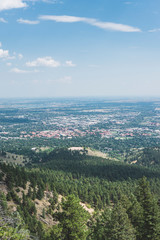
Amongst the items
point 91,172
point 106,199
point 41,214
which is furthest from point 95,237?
point 91,172

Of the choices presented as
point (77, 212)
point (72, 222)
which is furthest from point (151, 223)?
point (72, 222)

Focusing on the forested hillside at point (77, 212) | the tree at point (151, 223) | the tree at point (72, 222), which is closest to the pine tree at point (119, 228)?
the forested hillside at point (77, 212)

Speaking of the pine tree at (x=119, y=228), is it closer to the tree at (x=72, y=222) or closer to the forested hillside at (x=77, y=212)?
the forested hillside at (x=77, y=212)

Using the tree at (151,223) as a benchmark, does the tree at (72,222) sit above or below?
above

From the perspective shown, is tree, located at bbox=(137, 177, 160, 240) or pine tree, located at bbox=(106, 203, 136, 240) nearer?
pine tree, located at bbox=(106, 203, 136, 240)

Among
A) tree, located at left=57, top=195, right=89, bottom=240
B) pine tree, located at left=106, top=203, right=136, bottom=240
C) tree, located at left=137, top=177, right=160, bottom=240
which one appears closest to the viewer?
tree, located at left=57, top=195, right=89, bottom=240

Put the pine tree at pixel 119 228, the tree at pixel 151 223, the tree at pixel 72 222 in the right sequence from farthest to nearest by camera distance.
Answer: the tree at pixel 151 223 → the pine tree at pixel 119 228 → the tree at pixel 72 222

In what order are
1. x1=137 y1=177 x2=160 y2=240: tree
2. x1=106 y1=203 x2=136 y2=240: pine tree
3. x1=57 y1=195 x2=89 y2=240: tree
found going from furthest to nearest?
1. x1=137 y1=177 x2=160 y2=240: tree
2. x1=106 y1=203 x2=136 y2=240: pine tree
3. x1=57 y1=195 x2=89 y2=240: tree

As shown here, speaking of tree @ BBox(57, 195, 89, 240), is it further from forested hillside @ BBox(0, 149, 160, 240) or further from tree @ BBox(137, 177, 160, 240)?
tree @ BBox(137, 177, 160, 240)

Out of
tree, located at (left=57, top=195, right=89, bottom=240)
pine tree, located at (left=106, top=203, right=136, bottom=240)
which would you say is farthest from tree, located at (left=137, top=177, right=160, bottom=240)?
tree, located at (left=57, top=195, right=89, bottom=240)

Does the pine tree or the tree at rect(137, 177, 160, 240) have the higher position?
the pine tree

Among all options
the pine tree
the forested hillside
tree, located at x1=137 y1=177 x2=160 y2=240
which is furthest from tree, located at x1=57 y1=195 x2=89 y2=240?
tree, located at x1=137 y1=177 x2=160 y2=240
